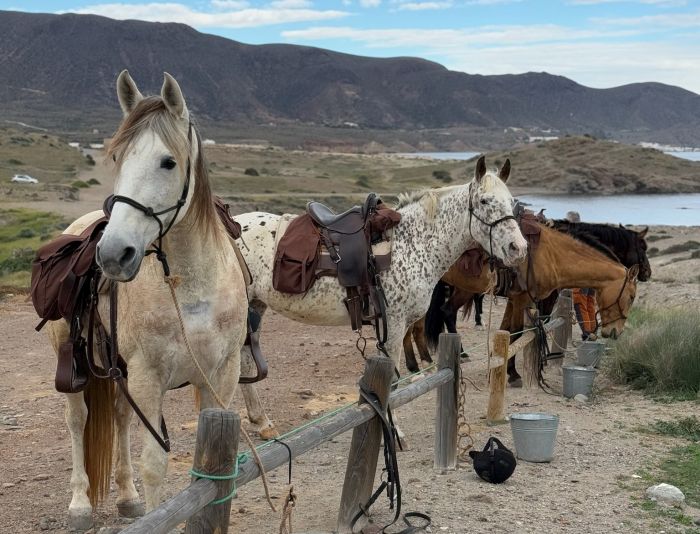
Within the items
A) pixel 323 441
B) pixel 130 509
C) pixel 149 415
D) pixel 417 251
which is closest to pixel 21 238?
pixel 417 251

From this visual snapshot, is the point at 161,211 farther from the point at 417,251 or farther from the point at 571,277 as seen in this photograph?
the point at 571,277

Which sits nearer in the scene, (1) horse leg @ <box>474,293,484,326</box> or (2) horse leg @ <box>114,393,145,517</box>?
(2) horse leg @ <box>114,393,145,517</box>

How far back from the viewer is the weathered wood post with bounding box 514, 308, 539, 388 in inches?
338

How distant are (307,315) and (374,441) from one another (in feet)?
7.73

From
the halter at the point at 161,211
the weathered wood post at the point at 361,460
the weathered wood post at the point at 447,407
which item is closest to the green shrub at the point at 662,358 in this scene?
the weathered wood post at the point at 447,407

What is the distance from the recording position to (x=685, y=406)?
769 cm

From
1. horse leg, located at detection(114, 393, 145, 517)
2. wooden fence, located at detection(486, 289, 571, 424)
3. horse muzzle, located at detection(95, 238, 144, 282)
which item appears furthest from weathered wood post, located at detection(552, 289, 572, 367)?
horse muzzle, located at detection(95, 238, 144, 282)

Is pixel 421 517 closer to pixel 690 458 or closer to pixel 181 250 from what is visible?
pixel 181 250

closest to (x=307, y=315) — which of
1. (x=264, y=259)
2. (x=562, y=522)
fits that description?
(x=264, y=259)

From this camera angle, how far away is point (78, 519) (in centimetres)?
477

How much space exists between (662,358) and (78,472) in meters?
5.87

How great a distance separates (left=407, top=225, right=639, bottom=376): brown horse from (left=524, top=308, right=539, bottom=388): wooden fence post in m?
0.12

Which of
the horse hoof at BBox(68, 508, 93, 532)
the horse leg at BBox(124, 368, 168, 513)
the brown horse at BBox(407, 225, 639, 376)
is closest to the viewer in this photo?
the horse leg at BBox(124, 368, 168, 513)

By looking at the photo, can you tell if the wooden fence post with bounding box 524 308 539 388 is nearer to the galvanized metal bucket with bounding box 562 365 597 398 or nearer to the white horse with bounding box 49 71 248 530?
the galvanized metal bucket with bounding box 562 365 597 398
